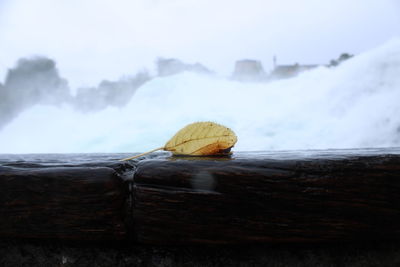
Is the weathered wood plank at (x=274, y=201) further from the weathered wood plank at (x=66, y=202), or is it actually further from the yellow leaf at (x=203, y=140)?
the yellow leaf at (x=203, y=140)

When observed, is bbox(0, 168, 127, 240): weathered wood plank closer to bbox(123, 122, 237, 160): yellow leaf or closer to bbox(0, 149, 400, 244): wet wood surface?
bbox(0, 149, 400, 244): wet wood surface

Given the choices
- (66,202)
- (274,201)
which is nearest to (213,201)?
(274,201)

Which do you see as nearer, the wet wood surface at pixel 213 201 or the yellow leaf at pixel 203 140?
the wet wood surface at pixel 213 201

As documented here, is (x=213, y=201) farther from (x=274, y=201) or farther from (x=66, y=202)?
(x=66, y=202)

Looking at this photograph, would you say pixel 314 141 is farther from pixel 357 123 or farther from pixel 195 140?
pixel 195 140

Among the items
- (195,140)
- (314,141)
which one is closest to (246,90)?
(314,141)

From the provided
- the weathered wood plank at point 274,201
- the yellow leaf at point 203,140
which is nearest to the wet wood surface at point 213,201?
the weathered wood plank at point 274,201
